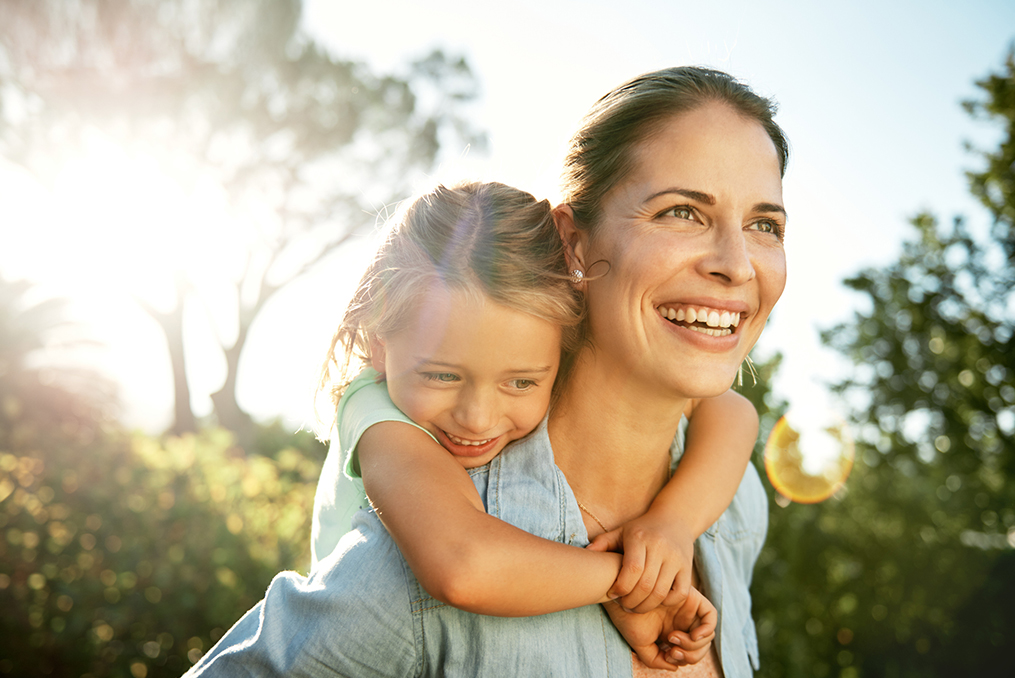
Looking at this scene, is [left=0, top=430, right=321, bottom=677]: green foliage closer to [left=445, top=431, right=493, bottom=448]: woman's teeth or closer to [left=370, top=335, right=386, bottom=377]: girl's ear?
[left=370, top=335, right=386, bottom=377]: girl's ear

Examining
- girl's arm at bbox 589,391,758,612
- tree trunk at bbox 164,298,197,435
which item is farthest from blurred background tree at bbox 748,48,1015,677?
tree trunk at bbox 164,298,197,435

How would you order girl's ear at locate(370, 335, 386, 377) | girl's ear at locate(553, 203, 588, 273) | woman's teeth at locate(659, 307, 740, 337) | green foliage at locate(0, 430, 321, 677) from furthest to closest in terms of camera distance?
1. green foliage at locate(0, 430, 321, 677)
2. girl's ear at locate(370, 335, 386, 377)
3. girl's ear at locate(553, 203, 588, 273)
4. woman's teeth at locate(659, 307, 740, 337)

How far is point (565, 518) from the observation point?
6.22 feet

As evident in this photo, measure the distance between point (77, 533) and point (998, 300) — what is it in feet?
30.3

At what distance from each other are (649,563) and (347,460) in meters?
0.86

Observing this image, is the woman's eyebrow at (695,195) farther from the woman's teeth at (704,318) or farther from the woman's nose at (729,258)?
the woman's teeth at (704,318)

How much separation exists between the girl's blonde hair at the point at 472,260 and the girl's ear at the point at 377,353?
0.08 ft

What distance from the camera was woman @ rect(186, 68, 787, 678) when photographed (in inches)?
64.0

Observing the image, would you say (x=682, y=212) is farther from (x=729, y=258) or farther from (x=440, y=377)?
(x=440, y=377)

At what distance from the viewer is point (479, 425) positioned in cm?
191

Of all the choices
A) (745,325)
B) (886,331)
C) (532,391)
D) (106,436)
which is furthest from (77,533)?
(886,331)

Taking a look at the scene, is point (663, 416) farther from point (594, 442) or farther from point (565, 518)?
point (565, 518)

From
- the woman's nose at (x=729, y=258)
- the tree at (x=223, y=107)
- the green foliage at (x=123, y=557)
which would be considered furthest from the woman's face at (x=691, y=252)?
the tree at (x=223, y=107)

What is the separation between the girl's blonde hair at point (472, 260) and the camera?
6.41ft
